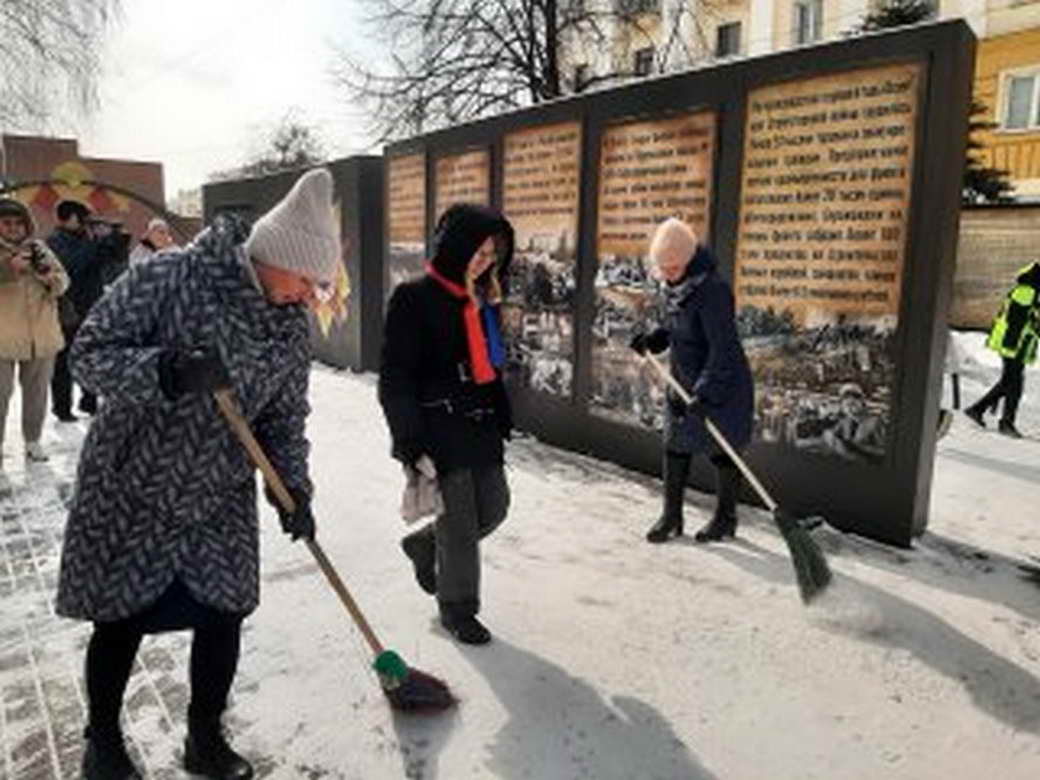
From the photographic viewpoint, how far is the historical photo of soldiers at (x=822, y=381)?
4504mm

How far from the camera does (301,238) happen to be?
2.22 m

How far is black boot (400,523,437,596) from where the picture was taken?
3.59m

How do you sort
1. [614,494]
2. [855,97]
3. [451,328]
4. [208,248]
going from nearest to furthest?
[208,248], [451,328], [855,97], [614,494]

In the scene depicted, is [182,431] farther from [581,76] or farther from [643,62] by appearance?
[643,62]

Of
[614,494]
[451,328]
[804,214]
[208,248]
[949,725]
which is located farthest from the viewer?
[614,494]

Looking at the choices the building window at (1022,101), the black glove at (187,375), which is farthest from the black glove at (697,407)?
the building window at (1022,101)

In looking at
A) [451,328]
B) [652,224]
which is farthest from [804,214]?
[451,328]

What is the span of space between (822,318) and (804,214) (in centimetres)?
→ 56

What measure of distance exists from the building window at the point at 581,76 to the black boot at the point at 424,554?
538 inches

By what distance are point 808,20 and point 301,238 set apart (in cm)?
2473

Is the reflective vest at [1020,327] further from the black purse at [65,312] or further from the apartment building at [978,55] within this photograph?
the apartment building at [978,55]

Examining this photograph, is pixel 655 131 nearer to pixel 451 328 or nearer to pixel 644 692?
pixel 451 328

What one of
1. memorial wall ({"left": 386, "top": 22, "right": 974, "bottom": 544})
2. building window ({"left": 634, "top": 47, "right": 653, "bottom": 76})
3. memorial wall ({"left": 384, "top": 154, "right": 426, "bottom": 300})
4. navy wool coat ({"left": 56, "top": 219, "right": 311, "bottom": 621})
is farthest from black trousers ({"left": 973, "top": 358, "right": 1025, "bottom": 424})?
building window ({"left": 634, "top": 47, "right": 653, "bottom": 76})

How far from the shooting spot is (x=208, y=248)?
7.30 ft
